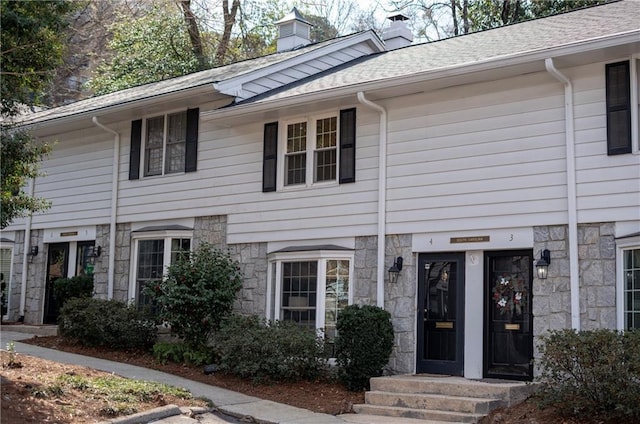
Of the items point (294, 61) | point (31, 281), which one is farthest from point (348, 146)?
point (31, 281)

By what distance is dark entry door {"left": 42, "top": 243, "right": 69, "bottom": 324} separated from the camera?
1781cm

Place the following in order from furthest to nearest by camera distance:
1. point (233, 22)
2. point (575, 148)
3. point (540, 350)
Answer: point (233, 22) → point (575, 148) → point (540, 350)

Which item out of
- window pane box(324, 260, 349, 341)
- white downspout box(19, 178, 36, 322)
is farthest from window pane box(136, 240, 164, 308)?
window pane box(324, 260, 349, 341)

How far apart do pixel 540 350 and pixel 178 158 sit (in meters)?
8.88

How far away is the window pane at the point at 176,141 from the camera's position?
52.0 ft

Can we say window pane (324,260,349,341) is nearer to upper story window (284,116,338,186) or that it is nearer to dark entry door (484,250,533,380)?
upper story window (284,116,338,186)

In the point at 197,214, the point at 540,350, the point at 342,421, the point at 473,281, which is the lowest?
the point at 342,421

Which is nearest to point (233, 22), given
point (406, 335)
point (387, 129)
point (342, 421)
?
point (387, 129)

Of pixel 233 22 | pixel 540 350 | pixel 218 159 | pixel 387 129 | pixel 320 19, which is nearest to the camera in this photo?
pixel 540 350

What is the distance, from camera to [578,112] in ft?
35.2

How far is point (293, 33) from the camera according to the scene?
19062 mm

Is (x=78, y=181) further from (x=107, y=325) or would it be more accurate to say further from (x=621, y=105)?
(x=621, y=105)

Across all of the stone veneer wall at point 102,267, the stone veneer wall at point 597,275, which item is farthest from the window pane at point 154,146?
the stone veneer wall at point 597,275

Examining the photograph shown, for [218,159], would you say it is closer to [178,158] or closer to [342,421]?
[178,158]
